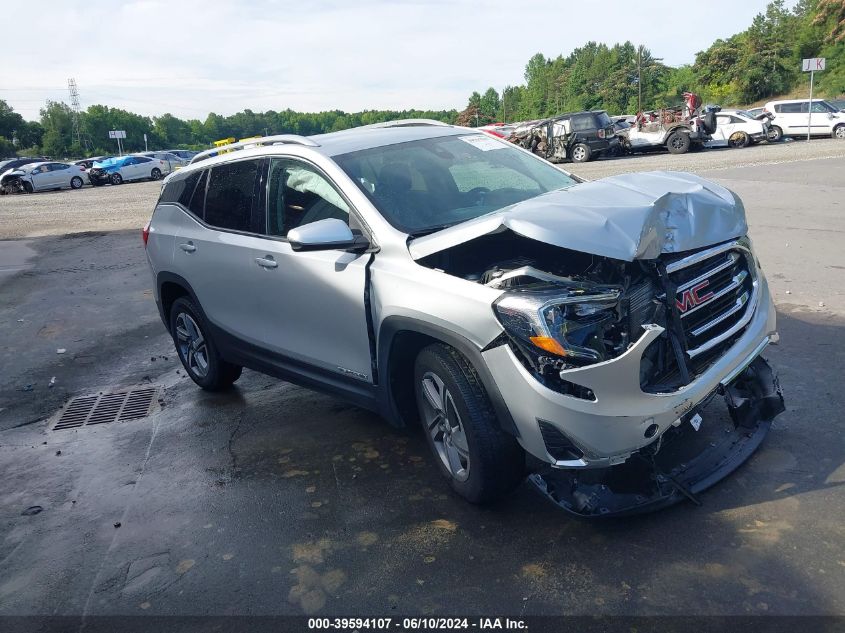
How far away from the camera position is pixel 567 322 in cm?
321

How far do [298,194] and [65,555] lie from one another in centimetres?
242

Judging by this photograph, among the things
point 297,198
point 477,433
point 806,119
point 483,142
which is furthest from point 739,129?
point 477,433

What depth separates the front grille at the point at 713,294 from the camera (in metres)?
3.52

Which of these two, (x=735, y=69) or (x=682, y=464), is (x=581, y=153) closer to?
(x=682, y=464)

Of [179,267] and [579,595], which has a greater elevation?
[179,267]

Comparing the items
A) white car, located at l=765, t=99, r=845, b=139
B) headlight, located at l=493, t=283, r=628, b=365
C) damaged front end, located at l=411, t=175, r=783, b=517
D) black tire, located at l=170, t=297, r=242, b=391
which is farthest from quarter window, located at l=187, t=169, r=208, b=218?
white car, located at l=765, t=99, r=845, b=139

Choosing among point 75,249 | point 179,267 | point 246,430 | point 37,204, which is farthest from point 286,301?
point 37,204

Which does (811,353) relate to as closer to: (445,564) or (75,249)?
(445,564)

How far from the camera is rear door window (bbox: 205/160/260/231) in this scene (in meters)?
5.14

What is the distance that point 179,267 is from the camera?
19.3ft

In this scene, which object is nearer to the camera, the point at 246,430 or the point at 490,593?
the point at 490,593

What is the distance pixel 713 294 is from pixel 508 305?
1.12m

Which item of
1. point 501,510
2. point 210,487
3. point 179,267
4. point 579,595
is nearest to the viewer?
point 579,595

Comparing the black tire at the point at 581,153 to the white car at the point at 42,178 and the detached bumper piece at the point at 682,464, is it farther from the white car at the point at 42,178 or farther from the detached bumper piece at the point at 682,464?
the detached bumper piece at the point at 682,464
